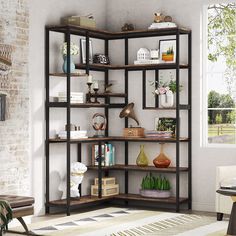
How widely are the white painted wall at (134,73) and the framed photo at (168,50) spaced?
0.72 ft

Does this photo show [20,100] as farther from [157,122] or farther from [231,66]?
[231,66]

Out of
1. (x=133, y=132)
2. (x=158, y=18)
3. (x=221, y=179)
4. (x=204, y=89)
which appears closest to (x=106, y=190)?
(x=133, y=132)

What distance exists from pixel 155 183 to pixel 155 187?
5 centimetres

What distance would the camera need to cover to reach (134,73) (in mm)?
9078

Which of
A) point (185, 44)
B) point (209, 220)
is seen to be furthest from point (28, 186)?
point (185, 44)

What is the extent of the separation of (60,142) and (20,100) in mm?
965

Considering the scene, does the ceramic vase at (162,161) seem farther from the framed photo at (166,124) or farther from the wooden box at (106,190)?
the wooden box at (106,190)

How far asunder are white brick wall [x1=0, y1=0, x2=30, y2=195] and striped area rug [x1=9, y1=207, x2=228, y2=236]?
0.63 metres

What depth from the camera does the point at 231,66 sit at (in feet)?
28.1

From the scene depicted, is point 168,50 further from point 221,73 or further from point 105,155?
point 105,155

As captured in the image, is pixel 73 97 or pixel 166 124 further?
pixel 166 124

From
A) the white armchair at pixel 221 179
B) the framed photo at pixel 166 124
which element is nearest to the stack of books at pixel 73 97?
the framed photo at pixel 166 124

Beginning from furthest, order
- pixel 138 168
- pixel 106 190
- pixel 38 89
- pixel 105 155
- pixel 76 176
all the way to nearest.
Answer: pixel 105 155, pixel 106 190, pixel 138 168, pixel 76 176, pixel 38 89

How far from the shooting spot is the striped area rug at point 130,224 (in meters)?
6.97
